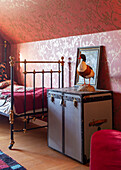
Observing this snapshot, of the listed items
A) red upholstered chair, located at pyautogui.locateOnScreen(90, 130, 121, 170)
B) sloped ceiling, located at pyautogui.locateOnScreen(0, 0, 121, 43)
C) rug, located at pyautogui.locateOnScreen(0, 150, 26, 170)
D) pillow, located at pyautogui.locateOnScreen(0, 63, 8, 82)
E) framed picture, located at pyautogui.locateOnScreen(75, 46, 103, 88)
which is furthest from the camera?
pillow, located at pyautogui.locateOnScreen(0, 63, 8, 82)

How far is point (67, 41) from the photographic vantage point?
3.70 m

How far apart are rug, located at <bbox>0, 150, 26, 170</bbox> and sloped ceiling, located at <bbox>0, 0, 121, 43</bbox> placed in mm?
1903

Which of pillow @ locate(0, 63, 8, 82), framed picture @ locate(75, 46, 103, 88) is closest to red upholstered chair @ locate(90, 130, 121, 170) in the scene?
framed picture @ locate(75, 46, 103, 88)

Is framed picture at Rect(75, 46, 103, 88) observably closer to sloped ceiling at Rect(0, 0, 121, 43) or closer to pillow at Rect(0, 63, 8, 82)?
sloped ceiling at Rect(0, 0, 121, 43)

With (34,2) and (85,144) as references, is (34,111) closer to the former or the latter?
(85,144)

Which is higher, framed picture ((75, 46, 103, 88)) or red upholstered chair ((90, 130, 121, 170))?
framed picture ((75, 46, 103, 88))

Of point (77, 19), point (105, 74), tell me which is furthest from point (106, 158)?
point (77, 19)

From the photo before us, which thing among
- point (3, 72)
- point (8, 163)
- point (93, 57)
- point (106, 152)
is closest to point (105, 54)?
point (93, 57)

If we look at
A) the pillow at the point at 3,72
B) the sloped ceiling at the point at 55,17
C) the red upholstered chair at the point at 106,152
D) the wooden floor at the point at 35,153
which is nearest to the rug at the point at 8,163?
the wooden floor at the point at 35,153

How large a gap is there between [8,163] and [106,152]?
1275 millimetres

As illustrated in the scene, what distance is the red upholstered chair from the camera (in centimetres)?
162

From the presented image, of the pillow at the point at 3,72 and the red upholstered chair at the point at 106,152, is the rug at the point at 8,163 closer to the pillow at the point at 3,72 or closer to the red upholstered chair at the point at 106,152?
the red upholstered chair at the point at 106,152

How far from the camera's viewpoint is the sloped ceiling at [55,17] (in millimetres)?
2807

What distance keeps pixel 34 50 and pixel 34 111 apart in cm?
164
